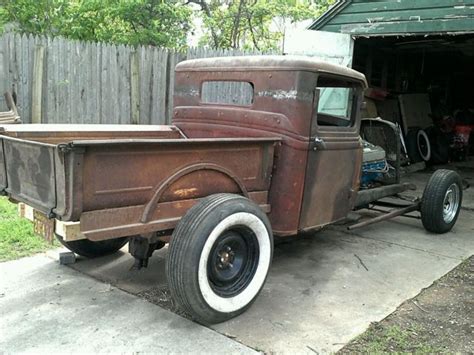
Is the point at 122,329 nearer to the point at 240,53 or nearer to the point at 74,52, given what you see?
the point at 74,52

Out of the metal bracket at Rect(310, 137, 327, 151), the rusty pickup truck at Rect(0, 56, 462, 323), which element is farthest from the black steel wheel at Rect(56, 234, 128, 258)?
the metal bracket at Rect(310, 137, 327, 151)

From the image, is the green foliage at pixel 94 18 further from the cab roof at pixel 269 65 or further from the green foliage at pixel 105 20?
the cab roof at pixel 269 65

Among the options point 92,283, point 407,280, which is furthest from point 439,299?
point 92,283

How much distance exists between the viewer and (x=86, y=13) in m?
10.2

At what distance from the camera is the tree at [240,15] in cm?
1480

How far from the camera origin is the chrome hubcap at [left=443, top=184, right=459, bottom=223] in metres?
5.80

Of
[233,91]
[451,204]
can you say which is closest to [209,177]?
[451,204]

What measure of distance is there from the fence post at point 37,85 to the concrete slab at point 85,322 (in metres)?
3.19

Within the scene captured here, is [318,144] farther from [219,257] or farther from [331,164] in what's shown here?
[219,257]

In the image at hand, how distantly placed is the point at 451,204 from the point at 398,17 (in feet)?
12.0

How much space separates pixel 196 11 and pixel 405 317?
1357cm

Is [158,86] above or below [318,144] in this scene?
above

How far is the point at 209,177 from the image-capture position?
11.3 ft

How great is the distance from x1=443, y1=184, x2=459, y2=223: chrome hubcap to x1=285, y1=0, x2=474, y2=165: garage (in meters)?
2.90
